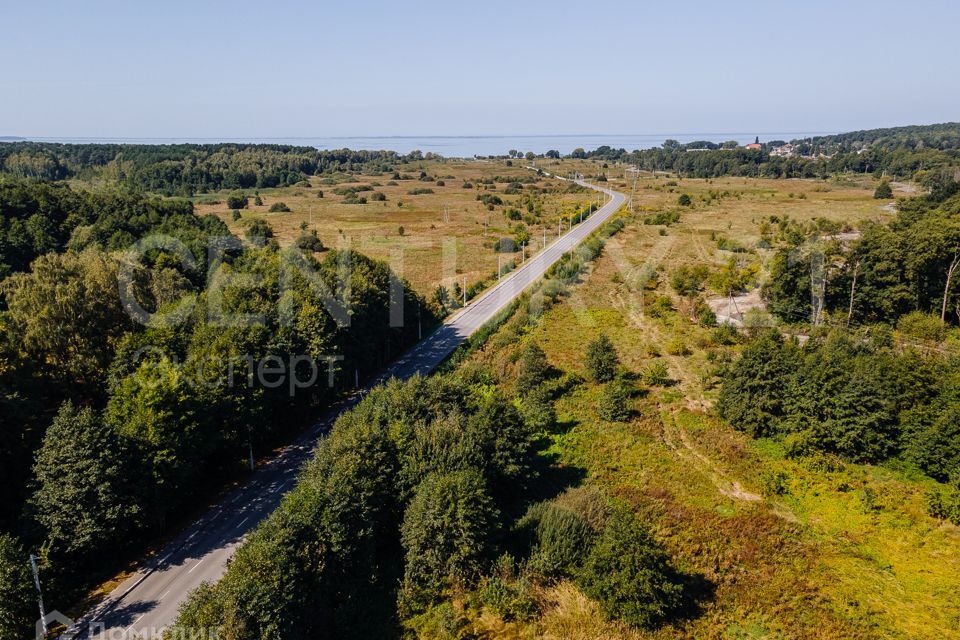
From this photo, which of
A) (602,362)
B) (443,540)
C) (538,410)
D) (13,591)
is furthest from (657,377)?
(13,591)

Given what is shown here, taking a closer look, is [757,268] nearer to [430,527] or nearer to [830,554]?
[830,554]

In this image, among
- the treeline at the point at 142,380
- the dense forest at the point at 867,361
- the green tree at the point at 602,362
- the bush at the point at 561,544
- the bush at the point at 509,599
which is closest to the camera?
the bush at the point at 509,599

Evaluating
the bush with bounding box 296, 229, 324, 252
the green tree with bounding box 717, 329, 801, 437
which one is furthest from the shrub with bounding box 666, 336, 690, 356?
the bush with bounding box 296, 229, 324, 252

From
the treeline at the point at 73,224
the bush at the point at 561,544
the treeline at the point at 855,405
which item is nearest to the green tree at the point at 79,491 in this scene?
the bush at the point at 561,544

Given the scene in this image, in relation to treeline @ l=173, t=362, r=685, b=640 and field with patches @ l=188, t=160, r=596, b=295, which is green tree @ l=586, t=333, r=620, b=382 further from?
field with patches @ l=188, t=160, r=596, b=295

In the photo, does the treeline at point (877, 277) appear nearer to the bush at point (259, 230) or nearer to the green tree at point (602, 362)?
the green tree at point (602, 362)
